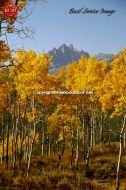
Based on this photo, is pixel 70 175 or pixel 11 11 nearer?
pixel 11 11

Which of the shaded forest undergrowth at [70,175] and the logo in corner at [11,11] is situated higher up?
the logo in corner at [11,11]

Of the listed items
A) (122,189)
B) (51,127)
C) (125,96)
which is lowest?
(122,189)

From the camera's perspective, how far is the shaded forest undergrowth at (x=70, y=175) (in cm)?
2788

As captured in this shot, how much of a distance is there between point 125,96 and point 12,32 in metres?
13.8

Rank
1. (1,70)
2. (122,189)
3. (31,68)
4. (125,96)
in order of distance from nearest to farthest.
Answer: (1,70) < (125,96) < (122,189) < (31,68)

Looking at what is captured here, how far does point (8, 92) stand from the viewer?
118ft

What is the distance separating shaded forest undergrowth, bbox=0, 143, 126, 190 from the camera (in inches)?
1097

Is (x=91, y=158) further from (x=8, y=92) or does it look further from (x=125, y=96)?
(x=125, y=96)

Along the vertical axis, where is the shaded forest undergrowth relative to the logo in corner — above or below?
below

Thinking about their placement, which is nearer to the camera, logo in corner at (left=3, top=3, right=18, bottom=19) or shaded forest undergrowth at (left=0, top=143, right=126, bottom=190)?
logo in corner at (left=3, top=3, right=18, bottom=19)

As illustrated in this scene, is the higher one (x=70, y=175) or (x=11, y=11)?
(x=11, y=11)

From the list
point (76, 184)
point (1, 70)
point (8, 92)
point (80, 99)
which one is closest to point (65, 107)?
point (80, 99)

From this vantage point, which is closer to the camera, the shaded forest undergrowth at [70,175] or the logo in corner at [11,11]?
the logo in corner at [11,11]

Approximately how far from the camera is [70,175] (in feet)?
103
